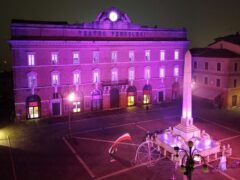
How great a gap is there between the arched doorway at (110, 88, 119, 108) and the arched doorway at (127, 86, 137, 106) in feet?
6.66

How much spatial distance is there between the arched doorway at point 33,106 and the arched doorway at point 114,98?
11.8m

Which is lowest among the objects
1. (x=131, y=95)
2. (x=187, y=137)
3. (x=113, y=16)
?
(x=187, y=137)

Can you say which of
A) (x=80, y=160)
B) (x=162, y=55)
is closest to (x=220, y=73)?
(x=162, y=55)

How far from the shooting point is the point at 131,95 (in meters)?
43.4

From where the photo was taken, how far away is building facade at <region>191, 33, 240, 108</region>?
42.0 m

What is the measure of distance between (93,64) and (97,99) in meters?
5.84

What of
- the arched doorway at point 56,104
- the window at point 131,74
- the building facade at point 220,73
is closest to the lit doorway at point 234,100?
the building facade at point 220,73

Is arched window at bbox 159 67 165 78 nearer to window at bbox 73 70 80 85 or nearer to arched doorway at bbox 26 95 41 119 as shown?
window at bbox 73 70 80 85

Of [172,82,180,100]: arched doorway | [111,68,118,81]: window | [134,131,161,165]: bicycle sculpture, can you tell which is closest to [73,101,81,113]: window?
[111,68,118,81]: window

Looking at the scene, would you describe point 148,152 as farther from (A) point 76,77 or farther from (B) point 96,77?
(A) point 76,77

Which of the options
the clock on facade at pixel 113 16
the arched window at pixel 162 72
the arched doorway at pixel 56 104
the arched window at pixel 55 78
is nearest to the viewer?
the arched window at pixel 55 78

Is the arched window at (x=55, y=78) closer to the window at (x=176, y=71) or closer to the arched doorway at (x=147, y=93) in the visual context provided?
the arched doorway at (x=147, y=93)

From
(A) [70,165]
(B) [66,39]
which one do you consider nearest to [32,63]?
(B) [66,39]

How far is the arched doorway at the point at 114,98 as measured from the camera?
41875 millimetres
